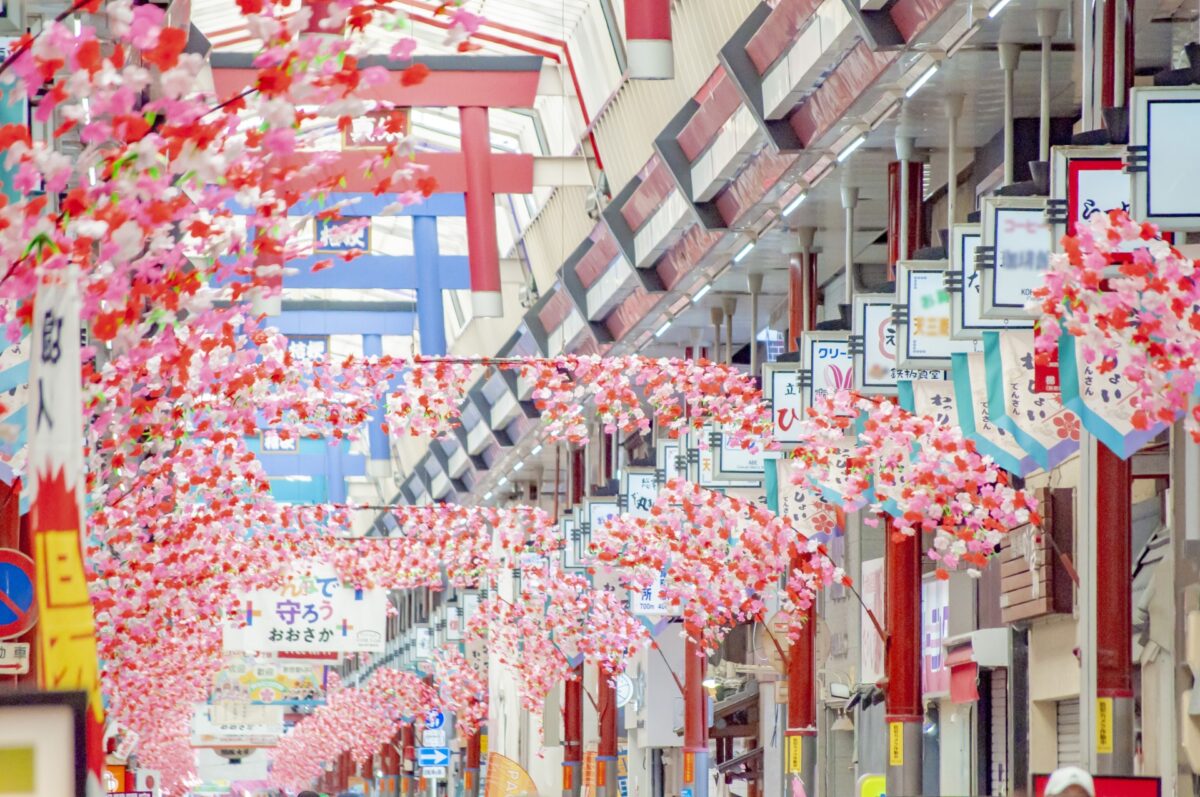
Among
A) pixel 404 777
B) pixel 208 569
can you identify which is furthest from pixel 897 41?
pixel 404 777

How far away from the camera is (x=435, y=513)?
34.9 metres

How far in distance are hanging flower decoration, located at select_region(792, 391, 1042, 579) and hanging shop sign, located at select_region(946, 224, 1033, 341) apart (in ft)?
7.52

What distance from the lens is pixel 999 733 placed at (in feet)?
68.1

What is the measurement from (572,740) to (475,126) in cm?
1602

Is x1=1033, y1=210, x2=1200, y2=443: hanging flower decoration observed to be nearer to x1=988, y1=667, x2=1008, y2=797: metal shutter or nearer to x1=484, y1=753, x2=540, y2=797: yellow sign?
x1=988, y1=667, x2=1008, y2=797: metal shutter

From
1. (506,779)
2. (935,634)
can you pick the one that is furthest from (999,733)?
(506,779)

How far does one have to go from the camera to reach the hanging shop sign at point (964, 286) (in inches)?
559

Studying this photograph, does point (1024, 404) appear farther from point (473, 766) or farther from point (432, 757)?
point (473, 766)

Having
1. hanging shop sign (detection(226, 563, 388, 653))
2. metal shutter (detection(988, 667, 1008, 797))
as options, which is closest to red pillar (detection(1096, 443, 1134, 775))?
metal shutter (detection(988, 667, 1008, 797))

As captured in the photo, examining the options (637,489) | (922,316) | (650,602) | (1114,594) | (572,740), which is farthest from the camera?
Result: (572,740)

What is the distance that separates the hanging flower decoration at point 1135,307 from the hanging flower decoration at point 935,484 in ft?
19.3

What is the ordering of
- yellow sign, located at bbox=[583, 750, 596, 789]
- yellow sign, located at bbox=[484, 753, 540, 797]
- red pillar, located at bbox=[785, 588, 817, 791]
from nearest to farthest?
red pillar, located at bbox=[785, 588, 817, 791] < yellow sign, located at bbox=[484, 753, 540, 797] < yellow sign, located at bbox=[583, 750, 596, 789]

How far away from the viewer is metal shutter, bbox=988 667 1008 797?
2033 cm

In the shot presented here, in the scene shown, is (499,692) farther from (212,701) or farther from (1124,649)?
(1124,649)
